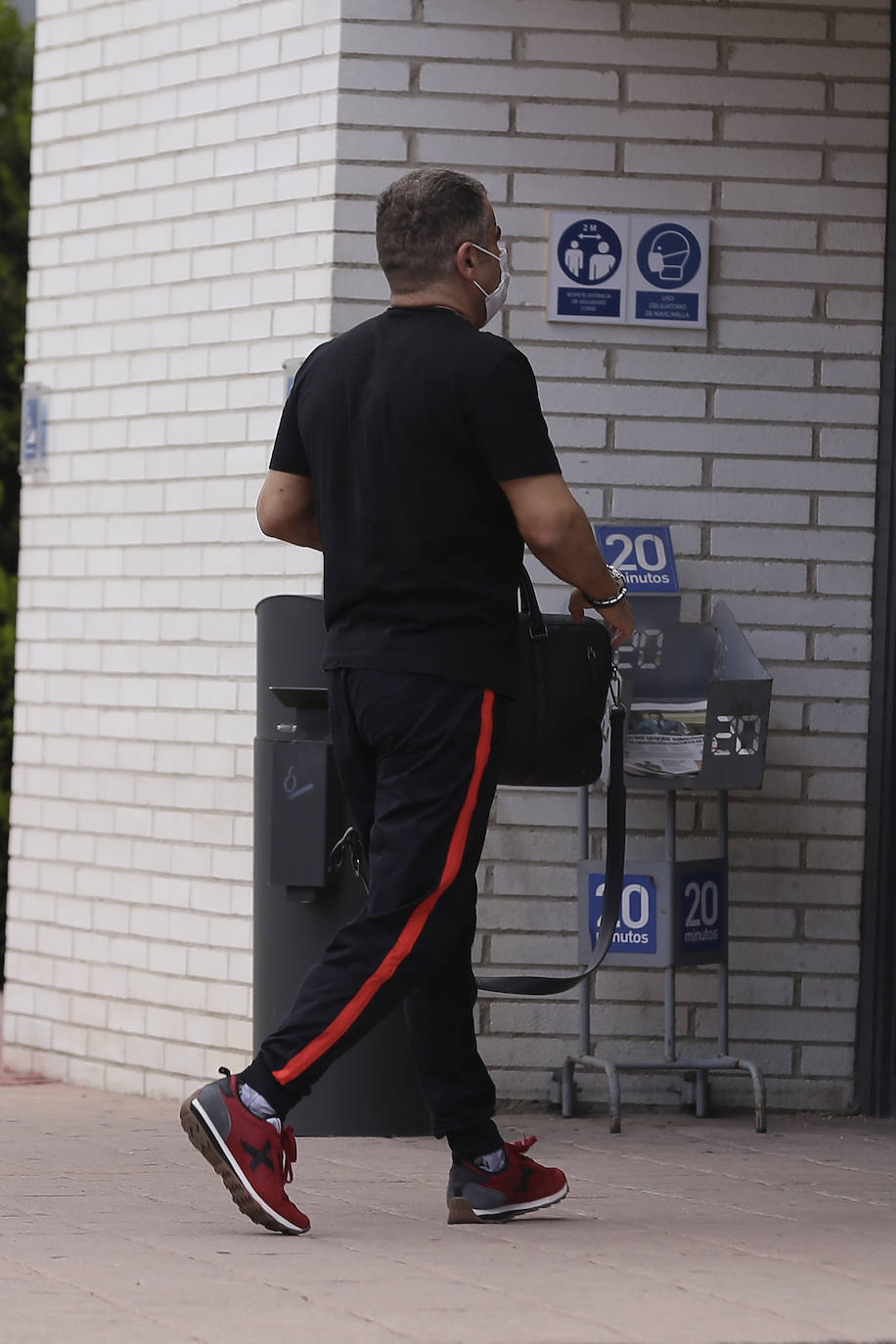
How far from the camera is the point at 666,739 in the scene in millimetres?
5504

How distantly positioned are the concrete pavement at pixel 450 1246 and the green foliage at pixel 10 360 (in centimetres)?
423

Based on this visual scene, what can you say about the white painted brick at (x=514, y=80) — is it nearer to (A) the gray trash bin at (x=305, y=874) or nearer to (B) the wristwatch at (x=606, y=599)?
(A) the gray trash bin at (x=305, y=874)

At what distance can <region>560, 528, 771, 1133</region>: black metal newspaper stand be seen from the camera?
213 inches

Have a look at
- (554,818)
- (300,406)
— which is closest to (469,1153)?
(300,406)

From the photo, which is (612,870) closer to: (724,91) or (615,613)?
(615,613)

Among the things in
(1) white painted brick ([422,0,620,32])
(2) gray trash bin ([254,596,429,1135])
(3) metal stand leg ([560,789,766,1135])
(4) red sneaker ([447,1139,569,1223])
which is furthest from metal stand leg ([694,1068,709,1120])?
(1) white painted brick ([422,0,620,32])

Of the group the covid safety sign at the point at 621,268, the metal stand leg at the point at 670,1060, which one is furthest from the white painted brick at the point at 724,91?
the metal stand leg at the point at 670,1060

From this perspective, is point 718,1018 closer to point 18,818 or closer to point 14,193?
point 18,818

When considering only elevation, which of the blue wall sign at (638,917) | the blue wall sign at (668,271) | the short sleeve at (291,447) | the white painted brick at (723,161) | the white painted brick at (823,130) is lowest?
the blue wall sign at (638,917)

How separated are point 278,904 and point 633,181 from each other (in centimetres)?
225

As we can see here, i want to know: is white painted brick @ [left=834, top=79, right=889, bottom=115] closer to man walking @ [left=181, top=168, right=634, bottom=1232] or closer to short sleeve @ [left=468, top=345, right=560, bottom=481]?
man walking @ [left=181, top=168, right=634, bottom=1232]

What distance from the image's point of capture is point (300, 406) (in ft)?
13.4

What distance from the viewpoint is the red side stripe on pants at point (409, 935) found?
3834 millimetres

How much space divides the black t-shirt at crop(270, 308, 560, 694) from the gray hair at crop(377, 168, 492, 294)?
9 centimetres
